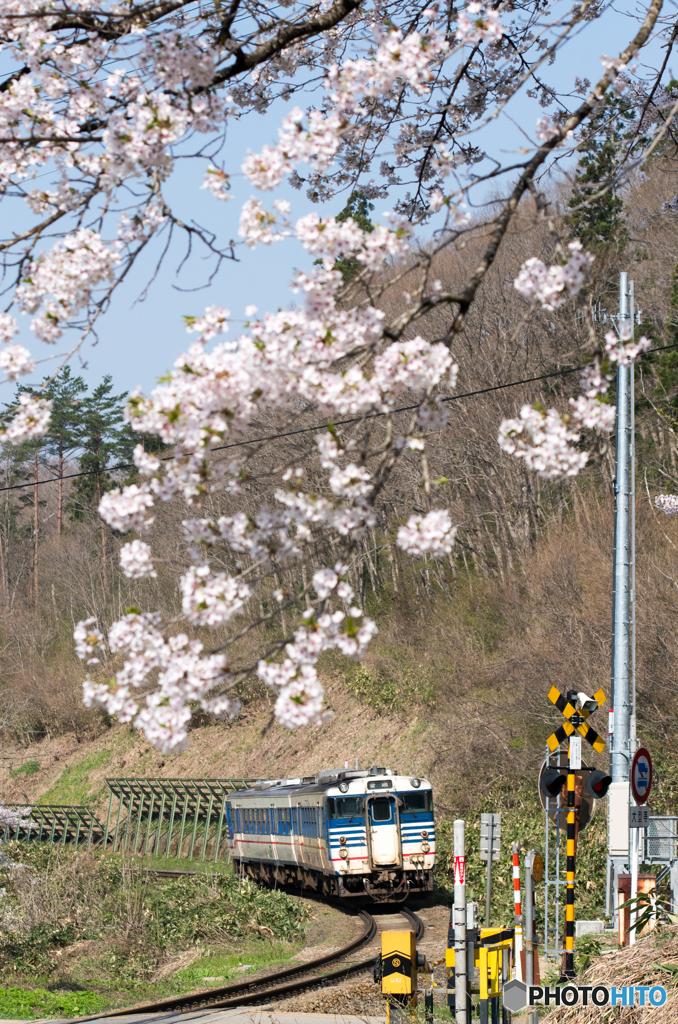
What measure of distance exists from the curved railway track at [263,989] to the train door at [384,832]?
426 cm

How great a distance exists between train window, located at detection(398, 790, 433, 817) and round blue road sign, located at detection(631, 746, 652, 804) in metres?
12.3

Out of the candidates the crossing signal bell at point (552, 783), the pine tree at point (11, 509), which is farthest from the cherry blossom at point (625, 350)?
the pine tree at point (11, 509)

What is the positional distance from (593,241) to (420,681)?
48.4 ft

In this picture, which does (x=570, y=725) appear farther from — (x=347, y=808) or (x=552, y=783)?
(x=347, y=808)

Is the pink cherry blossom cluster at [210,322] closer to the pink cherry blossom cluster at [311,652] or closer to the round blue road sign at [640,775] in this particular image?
the pink cherry blossom cluster at [311,652]

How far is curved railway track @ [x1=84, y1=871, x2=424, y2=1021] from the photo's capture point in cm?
1342

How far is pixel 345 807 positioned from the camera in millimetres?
21625

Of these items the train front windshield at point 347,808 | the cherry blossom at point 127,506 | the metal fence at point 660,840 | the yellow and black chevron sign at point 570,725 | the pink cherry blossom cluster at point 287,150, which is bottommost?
the train front windshield at point 347,808

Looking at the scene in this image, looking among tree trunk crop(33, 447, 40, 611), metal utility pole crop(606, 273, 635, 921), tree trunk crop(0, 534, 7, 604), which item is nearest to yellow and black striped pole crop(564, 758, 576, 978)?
metal utility pole crop(606, 273, 635, 921)

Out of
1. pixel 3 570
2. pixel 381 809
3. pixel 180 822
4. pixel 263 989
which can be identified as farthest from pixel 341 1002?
pixel 3 570

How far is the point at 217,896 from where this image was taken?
66.1 feet

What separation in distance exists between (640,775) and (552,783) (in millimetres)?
1243

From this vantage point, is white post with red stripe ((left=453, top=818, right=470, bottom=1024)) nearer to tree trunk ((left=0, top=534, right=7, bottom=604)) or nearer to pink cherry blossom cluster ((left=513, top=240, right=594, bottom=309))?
pink cherry blossom cluster ((left=513, top=240, right=594, bottom=309))

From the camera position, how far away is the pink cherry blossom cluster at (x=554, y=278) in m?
5.29
